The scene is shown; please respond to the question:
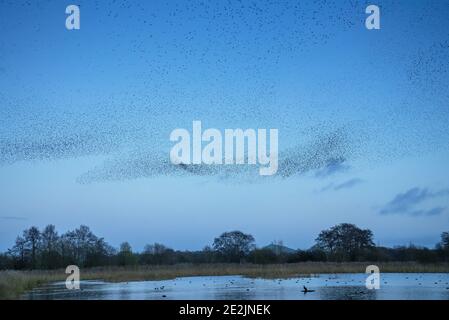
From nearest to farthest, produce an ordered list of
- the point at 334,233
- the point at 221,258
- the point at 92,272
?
the point at 92,272, the point at 221,258, the point at 334,233

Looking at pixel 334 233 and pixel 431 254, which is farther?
pixel 334 233

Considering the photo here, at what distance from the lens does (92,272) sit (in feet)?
82.5

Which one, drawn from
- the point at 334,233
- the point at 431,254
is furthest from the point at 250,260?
the point at 431,254

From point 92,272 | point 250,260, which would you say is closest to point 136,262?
point 92,272

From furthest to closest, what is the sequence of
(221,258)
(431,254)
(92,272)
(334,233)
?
(334,233) → (221,258) → (431,254) → (92,272)
